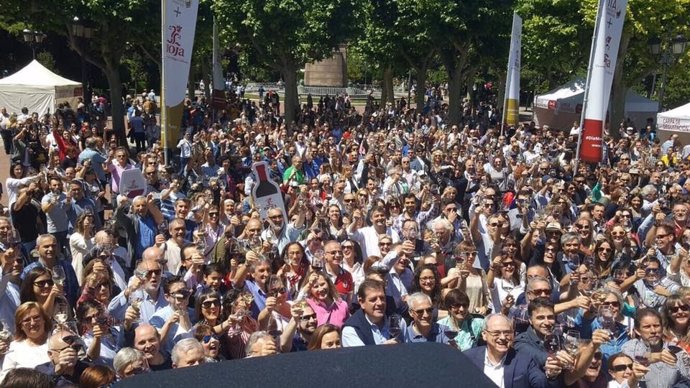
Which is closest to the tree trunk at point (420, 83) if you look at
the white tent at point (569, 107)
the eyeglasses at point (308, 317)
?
the white tent at point (569, 107)

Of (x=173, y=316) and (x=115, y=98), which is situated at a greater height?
(x=173, y=316)

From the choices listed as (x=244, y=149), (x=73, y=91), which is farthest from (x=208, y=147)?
(x=73, y=91)

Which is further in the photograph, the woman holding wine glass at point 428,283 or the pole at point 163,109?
the pole at point 163,109

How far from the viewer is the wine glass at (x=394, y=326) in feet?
15.1

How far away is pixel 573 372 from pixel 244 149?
32.2ft

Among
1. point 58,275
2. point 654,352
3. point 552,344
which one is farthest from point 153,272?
point 654,352

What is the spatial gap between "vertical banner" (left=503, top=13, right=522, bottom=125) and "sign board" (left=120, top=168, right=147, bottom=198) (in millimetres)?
10034

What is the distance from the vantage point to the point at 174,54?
9.66 metres

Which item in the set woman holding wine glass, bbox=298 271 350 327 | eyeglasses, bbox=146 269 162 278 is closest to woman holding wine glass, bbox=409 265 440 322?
woman holding wine glass, bbox=298 271 350 327

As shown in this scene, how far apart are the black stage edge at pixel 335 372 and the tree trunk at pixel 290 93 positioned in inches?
1017

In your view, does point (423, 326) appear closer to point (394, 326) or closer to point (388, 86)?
point (394, 326)

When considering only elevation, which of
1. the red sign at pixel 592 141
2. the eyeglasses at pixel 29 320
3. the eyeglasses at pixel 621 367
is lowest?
the eyeglasses at pixel 621 367

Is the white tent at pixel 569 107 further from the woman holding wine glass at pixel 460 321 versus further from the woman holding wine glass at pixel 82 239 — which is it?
the woman holding wine glass at pixel 460 321

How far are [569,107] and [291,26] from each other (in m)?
11.3
